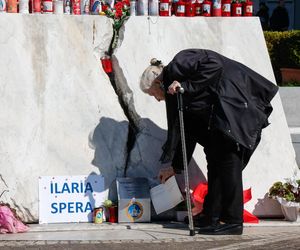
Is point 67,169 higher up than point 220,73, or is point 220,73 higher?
point 220,73

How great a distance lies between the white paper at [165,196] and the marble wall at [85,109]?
343 mm

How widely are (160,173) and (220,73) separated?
1014 mm

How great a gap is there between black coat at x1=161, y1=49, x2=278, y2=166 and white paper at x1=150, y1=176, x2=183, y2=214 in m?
0.32

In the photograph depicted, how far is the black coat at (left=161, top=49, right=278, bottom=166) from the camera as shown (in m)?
6.14

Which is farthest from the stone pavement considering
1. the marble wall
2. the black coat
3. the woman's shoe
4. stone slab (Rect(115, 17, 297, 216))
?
the black coat

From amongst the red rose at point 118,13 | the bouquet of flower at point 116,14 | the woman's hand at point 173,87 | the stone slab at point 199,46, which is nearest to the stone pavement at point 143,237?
the stone slab at point 199,46

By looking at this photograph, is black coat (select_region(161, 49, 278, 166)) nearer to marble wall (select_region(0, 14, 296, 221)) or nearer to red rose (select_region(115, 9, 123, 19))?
marble wall (select_region(0, 14, 296, 221))

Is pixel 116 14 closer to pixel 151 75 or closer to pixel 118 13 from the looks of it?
pixel 118 13

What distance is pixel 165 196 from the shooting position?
6.60 metres

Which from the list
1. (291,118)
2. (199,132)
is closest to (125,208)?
(199,132)

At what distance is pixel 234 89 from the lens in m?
6.23

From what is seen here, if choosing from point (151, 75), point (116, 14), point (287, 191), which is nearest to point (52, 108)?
point (151, 75)

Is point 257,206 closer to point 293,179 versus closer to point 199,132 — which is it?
point 293,179

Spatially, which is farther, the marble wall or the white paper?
the marble wall
